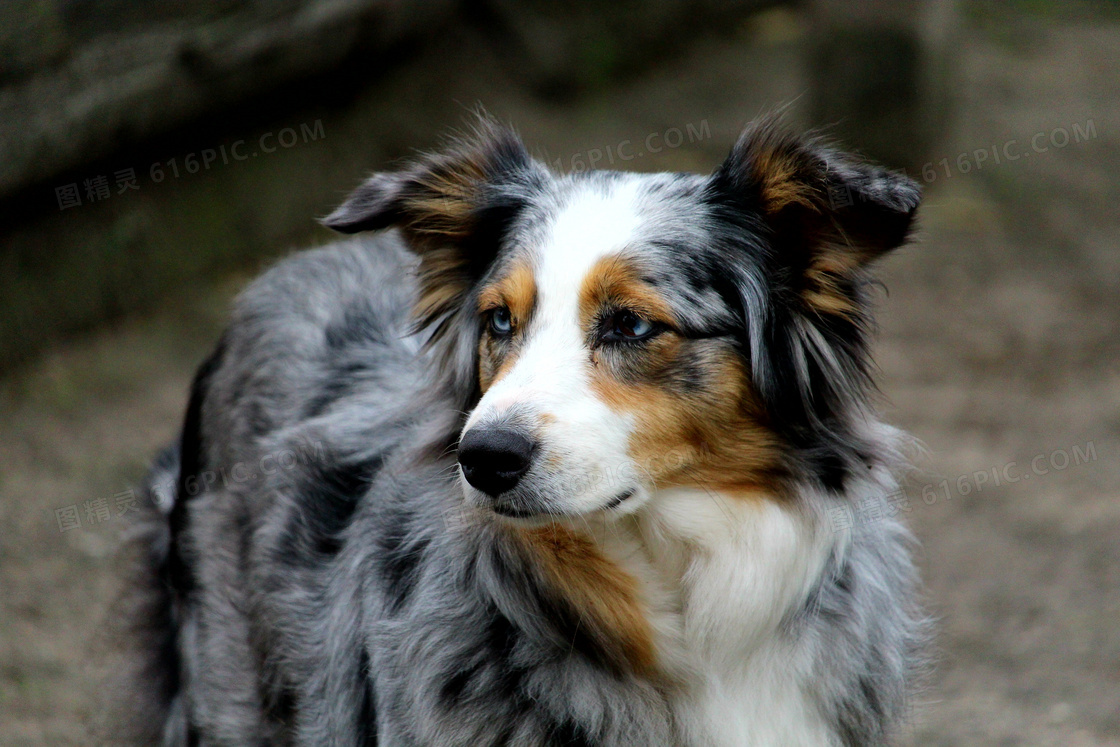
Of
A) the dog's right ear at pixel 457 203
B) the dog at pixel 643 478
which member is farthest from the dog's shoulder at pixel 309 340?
the dog at pixel 643 478

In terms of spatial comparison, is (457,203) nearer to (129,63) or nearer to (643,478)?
(643,478)

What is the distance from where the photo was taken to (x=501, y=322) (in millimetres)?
3238

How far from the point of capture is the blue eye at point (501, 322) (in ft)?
10.5

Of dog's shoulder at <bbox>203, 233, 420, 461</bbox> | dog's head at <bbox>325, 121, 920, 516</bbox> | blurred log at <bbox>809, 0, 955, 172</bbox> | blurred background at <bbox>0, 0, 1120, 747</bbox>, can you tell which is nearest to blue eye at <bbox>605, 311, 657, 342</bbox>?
dog's head at <bbox>325, 121, 920, 516</bbox>

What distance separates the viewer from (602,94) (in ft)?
32.0

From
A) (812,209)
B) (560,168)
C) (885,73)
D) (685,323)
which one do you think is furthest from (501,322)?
(885,73)

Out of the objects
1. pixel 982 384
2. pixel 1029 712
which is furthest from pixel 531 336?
pixel 982 384

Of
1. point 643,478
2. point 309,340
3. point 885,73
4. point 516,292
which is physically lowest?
point 885,73

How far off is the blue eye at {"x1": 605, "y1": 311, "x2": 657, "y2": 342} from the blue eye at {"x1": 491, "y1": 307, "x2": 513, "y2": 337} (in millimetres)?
295

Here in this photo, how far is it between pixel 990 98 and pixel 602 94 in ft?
10.7

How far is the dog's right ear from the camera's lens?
3.42 metres

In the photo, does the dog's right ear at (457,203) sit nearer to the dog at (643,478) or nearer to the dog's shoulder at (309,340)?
the dog at (643,478)

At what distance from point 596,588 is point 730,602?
347mm

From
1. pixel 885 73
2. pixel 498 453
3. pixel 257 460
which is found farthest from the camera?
pixel 885 73
